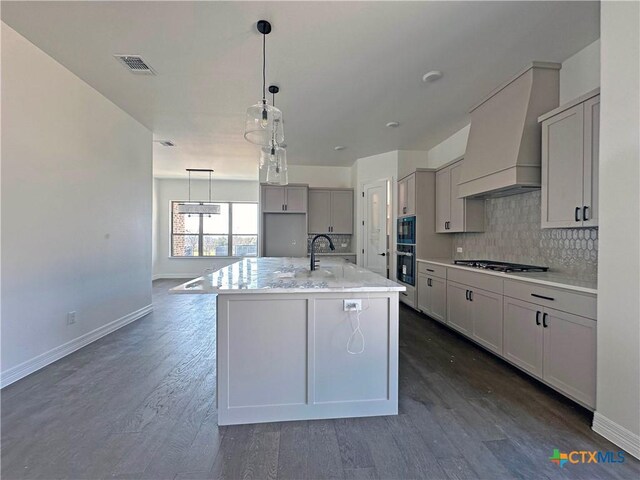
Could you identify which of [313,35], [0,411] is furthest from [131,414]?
[313,35]

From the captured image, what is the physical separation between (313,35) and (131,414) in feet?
10.1

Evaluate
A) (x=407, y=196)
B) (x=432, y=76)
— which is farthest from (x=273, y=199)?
(x=432, y=76)

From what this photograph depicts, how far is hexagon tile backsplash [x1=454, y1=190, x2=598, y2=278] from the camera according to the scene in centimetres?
253

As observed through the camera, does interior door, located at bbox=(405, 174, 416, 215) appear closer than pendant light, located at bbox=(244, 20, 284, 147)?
No

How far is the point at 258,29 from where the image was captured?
7.50 feet

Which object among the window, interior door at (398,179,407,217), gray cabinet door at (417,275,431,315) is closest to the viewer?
gray cabinet door at (417,275,431,315)

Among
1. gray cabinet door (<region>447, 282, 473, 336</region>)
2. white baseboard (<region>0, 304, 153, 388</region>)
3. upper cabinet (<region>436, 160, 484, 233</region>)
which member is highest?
upper cabinet (<region>436, 160, 484, 233</region>)

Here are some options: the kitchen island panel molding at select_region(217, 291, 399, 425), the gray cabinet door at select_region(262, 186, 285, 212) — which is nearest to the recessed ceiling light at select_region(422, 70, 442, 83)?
the kitchen island panel molding at select_region(217, 291, 399, 425)

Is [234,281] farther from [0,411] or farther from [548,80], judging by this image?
[548,80]

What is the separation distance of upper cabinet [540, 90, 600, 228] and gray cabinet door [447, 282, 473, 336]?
3.81ft

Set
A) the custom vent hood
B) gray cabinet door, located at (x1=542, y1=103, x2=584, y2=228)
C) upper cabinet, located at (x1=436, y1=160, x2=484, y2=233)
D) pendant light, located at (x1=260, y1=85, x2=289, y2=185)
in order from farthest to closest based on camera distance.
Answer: upper cabinet, located at (x1=436, y1=160, x2=484, y2=233) → pendant light, located at (x1=260, y1=85, x2=289, y2=185) → the custom vent hood → gray cabinet door, located at (x1=542, y1=103, x2=584, y2=228)

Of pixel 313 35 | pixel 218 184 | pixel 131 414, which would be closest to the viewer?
pixel 131 414

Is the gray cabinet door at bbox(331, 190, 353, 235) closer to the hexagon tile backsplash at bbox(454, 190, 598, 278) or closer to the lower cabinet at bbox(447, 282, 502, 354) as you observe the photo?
the hexagon tile backsplash at bbox(454, 190, 598, 278)

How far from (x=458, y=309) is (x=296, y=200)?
12.2 feet
